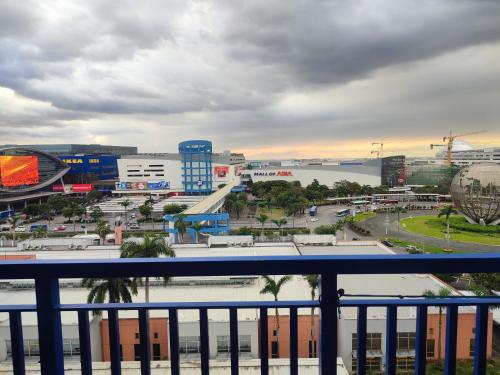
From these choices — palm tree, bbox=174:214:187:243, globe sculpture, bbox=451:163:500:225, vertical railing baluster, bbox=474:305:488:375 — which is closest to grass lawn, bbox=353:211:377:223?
globe sculpture, bbox=451:163:500:225

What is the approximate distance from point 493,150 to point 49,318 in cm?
6519

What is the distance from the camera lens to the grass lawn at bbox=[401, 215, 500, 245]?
2077 cm

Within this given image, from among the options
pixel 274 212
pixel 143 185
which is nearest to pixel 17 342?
pixel 274 212

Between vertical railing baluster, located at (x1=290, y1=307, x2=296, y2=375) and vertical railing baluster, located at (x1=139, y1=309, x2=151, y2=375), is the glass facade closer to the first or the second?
vertical railing baluster, located at (x1=290, y1=307, x2=296, y2=375)

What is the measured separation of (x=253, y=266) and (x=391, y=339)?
20.8 inches

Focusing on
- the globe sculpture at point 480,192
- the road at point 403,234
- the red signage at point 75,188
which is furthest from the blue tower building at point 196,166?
the globe sculpture at point 480,192

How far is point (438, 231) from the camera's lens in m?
22.9

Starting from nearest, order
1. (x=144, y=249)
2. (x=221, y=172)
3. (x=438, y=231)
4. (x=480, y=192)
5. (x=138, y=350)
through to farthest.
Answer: (x=138, y=350) → (x=144, y=249) → (x=438, y=231) → (x=480, y=192) → (x=221, y=172)

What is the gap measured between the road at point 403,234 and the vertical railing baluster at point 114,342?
16.9 m

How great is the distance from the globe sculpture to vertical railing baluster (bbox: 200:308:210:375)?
89.4 feet

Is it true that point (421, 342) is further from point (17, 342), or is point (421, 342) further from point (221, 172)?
point (221, 172)

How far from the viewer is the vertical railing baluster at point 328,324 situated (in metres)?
1.12

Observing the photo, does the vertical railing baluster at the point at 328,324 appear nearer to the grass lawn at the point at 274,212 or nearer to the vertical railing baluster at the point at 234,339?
the vertical railing baluster at the point at 234,339

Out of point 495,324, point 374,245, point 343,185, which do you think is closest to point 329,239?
point 374,245
